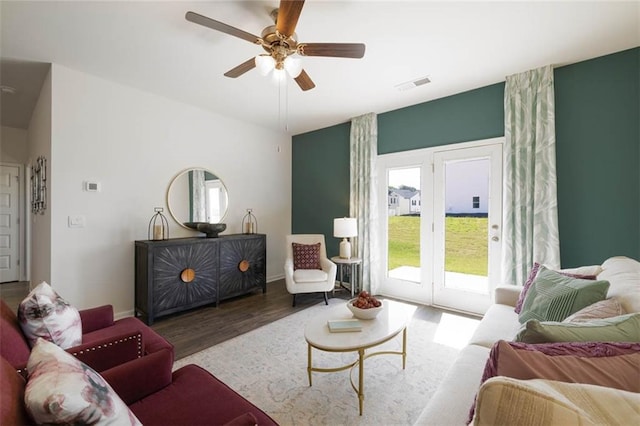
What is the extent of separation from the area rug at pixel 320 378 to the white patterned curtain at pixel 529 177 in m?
1.34

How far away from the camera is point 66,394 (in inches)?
27.3

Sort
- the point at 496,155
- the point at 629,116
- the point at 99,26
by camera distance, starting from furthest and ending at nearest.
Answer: the point at 496,155, the point at 629,116, the point at 99,26

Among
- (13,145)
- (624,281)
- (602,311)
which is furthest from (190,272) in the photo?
(13,145)

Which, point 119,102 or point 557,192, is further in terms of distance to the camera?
point 119,102

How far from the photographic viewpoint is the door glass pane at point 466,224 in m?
3.28

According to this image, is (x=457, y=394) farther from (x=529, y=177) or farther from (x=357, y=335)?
(x=529, y=177)

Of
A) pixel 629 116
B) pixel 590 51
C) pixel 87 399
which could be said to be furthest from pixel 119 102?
pixel 629 116

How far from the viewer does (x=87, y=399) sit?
73 centimetres

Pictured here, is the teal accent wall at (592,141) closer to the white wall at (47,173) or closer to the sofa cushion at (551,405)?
the sofa cushion at (551,405)

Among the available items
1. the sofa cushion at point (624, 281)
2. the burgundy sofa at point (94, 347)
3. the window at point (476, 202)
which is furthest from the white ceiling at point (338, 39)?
the burgundy sofa at point (94, 347)

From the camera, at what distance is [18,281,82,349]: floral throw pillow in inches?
53.0

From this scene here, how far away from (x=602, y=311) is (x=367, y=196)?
3000mm

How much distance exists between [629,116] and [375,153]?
8.41 feet

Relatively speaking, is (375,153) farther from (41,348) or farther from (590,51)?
(41,348)
